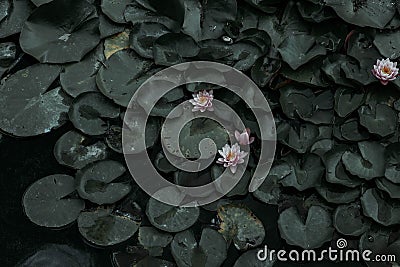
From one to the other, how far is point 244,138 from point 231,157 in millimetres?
87

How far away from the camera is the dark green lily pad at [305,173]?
6.62 ft

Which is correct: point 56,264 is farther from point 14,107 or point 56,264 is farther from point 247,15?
point 247,15

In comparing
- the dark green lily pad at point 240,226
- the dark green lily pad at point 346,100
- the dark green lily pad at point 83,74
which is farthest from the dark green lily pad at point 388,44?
the dark green lily pad at point 83,74

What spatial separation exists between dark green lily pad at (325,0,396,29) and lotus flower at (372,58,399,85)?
0.46 ft

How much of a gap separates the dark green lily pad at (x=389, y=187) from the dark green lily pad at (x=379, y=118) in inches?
5.8

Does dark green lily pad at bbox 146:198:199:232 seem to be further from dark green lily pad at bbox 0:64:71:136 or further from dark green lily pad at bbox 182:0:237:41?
dark green lily pad at bbox 182:0:237:41

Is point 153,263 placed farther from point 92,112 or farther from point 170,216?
point 92,112

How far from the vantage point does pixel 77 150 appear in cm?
208

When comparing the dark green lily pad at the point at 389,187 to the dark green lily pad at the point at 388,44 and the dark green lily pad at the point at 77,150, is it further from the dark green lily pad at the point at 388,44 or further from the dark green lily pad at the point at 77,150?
the dark green lily pad at the point at 77,150

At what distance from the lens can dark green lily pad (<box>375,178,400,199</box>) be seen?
6.48 ft

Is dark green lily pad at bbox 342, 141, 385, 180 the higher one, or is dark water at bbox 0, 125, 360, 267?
dark green lily pad at bbox 342, 141, 385, 180

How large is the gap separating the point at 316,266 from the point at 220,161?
1.42 ft

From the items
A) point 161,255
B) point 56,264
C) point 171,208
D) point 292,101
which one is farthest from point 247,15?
point 56,264

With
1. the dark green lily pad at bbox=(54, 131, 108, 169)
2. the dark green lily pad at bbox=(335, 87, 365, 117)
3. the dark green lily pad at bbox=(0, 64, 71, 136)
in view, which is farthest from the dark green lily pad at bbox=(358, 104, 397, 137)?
the dark green lily pad at bbox=(0, 64, 71, 136)
